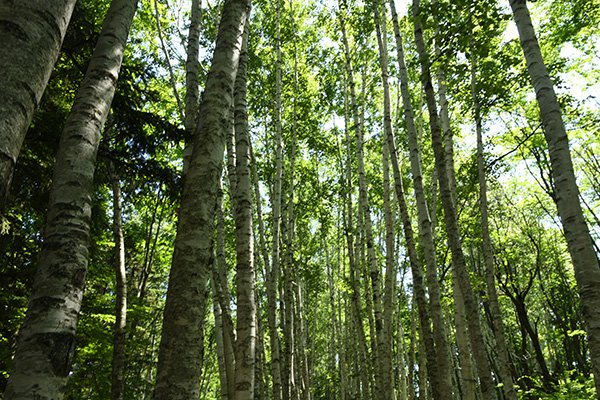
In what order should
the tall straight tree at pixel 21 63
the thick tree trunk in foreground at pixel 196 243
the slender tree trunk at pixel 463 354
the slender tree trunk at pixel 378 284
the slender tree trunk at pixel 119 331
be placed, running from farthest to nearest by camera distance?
the slender tree trunk at pixel 378 284 < the slender tree trunk at pixel 119 331 < the slender tree trunk at pixel 463 354 < the thick tree trunk in foreground at pixel 196 243 < the tall straight tree at pixel 21 63

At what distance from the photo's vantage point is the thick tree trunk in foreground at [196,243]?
2.03 m

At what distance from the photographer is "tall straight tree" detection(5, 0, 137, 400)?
1626 mm

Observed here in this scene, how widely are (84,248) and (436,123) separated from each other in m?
5.32

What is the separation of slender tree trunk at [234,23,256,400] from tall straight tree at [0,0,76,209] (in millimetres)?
3516

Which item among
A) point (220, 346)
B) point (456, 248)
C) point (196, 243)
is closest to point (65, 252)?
point (196, 243)

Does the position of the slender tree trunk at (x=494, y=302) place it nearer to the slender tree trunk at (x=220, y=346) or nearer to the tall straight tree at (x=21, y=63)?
the slender tree trunk at (x=220, y=346)

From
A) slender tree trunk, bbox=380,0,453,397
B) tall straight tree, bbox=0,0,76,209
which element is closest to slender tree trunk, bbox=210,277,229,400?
slender tree trunk, bbox=380,0,453,397

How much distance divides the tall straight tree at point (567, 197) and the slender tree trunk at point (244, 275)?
9.93 ft

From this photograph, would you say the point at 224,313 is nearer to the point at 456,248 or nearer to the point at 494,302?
the point at 456,248

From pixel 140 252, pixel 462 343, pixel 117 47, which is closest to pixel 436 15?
pixel 117 47

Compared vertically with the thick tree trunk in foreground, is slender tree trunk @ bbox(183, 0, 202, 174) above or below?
above

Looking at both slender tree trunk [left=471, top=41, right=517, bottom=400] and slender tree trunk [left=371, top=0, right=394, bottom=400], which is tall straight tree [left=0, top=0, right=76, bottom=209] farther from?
slender tree trunk [left=471, top=41, right=517, bottom=400]

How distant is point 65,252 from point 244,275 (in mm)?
2996

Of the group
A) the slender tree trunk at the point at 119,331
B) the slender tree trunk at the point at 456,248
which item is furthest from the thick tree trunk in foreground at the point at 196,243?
the slender tree trunk at the point at 119,331
